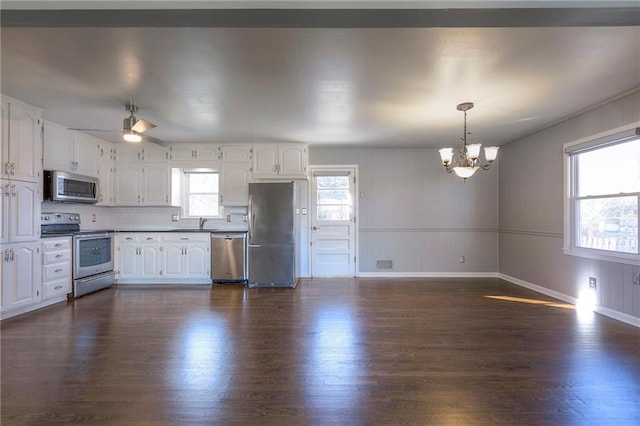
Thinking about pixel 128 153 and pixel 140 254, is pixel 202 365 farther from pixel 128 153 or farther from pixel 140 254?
pixel 128 153

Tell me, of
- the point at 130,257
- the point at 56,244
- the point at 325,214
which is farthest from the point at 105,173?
the point at 325,214

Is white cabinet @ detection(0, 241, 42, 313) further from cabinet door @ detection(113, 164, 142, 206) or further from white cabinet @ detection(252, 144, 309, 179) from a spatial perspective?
white cabinet @ detection(252, 144, 309, 179)

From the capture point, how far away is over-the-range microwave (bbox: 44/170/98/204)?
395cm

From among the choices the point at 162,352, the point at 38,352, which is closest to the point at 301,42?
the point at 162,352

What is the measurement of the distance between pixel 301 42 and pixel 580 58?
221 centimetres

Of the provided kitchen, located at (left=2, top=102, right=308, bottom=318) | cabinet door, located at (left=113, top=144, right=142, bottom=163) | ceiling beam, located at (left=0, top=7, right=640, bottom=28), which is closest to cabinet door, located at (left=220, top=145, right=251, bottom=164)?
kitchen, located at (left=2, top=102, right=308, bottom=318)

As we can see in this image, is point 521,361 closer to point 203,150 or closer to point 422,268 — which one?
point 422,268

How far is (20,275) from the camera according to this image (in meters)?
3.45

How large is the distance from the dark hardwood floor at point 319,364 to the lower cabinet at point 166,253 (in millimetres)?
1150

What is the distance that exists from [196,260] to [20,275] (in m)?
2.09

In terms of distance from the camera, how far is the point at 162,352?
2.55 metres

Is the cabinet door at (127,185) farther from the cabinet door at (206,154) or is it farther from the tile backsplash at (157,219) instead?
the cabinet door at (206,154)

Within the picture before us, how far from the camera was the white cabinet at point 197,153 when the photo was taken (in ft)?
17.4

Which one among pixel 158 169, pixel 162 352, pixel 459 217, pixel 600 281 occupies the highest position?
pixel 158 169
